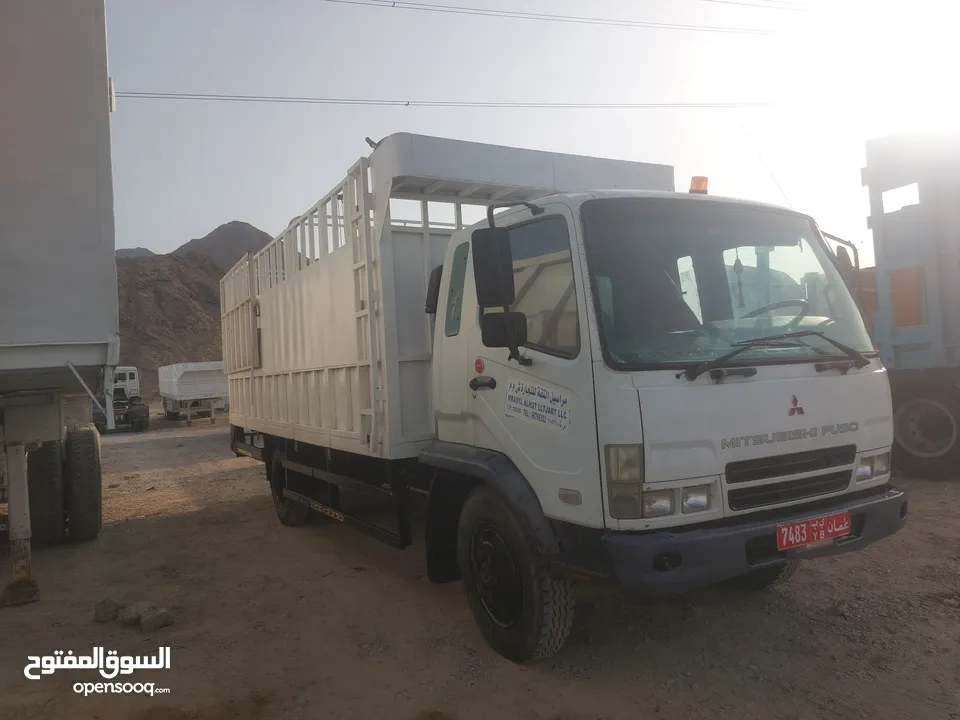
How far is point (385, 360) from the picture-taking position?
451 cm

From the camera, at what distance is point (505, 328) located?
10.9 ft

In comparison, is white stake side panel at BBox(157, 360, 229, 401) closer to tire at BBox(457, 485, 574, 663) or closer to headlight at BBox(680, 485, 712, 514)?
tire at BBox(457, 485, 574, 663)

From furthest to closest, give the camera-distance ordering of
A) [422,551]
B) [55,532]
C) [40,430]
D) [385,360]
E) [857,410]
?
1. [55,532]
2. [422,551]
3. [40,430]
4. [385,360]
5. [857,410]

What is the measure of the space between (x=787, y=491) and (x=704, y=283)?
3.56 ft

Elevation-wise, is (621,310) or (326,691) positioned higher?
(621,310)

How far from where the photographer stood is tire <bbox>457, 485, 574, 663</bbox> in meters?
3.37

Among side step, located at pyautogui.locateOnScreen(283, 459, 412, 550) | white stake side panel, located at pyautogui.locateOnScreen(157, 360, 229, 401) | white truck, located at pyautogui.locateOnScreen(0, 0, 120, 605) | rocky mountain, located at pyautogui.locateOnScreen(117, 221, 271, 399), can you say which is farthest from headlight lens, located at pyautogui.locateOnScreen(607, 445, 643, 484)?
rocky mountain, located at pyautogui.locateOnScreen(117, 221, 271, 399)

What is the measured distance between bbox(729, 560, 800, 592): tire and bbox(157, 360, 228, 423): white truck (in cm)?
2355

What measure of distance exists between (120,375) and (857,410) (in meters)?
26.7

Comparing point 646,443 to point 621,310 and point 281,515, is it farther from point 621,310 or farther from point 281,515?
point 281,515

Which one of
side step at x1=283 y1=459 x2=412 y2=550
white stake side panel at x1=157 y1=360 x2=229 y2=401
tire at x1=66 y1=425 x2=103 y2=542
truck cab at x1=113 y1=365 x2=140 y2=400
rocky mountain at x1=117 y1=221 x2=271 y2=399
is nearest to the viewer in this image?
side step at x1=283 y1=459 x2=412 y2=550

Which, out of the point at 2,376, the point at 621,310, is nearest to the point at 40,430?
the point at 2,376

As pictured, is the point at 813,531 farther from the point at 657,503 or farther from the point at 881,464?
the point at 657,503

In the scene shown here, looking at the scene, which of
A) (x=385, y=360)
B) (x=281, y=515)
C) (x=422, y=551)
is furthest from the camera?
(x=281, y=515)
